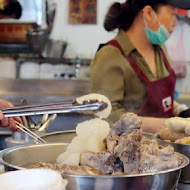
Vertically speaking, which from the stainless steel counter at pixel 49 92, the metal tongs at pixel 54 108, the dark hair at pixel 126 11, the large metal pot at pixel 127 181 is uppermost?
the dark hair at pixel 126 11

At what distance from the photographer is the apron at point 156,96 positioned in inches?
104

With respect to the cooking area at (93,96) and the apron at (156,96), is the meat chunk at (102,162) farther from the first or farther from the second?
the apron at (156,96)

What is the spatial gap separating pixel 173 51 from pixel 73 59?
94 centimetres

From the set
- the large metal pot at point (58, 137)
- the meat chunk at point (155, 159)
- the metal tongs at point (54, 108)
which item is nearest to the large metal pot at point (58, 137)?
the large metal pot at point (58, 137)

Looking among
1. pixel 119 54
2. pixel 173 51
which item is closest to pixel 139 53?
pixel 119 54

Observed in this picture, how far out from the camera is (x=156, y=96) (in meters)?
2.70

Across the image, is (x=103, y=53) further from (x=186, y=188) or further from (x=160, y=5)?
(x=186, y=188)

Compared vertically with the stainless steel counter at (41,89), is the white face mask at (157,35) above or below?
above

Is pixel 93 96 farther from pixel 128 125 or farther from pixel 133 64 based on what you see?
pixel 133 64

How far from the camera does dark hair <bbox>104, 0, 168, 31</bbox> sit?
109 inches

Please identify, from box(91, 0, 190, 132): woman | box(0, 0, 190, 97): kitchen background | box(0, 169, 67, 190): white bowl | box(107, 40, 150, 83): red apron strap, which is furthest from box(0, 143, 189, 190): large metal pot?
box(0, 0, 190, 97): kitchen background

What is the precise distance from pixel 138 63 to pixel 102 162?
1.67 metres

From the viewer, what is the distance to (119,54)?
2.62 meters

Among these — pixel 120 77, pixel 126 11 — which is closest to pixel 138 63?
pixel 120 77
